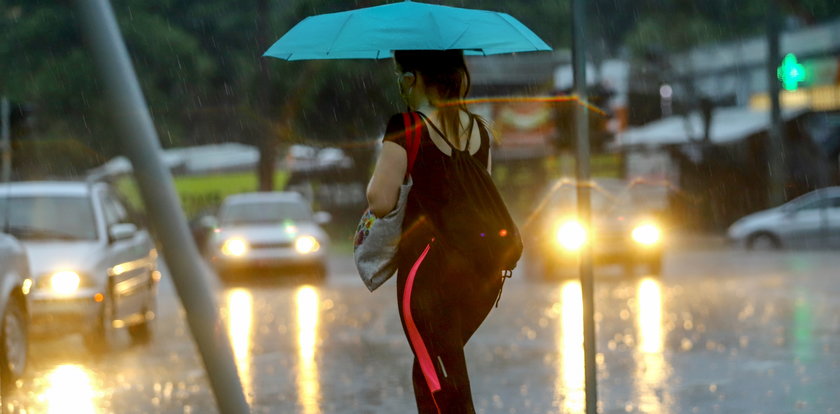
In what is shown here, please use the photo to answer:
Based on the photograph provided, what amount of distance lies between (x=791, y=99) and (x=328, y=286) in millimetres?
28089

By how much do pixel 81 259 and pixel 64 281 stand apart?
25cm

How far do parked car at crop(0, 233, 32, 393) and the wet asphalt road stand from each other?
0.21 m

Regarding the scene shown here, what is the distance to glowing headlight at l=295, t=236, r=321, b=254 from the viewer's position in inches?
866

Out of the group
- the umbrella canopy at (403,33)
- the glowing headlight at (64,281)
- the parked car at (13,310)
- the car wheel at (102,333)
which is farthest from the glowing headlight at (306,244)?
the umbrella canopy at (403,33)

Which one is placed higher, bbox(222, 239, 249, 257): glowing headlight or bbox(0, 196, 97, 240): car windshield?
bbox(222, 239, 249, 257): glowing headlight

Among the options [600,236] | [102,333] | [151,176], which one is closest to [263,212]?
[600,236]

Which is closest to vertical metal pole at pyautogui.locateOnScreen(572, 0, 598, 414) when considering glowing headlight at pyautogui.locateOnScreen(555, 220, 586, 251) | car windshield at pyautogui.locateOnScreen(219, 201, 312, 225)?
Result: glowing headlight at pyautogui.locateOnScreen(555, 220, 586, 251)

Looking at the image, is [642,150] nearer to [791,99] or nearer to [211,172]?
[791,99]

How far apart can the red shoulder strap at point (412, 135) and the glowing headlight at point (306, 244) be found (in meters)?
17.3

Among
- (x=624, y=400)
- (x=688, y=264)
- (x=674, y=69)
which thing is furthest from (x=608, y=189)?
(x=674, y=69)

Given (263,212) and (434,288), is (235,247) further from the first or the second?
(434,288)

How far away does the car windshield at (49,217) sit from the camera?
12.2m

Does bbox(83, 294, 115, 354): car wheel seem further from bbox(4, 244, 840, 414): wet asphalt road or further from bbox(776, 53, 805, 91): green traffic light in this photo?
bbox(776, 53, 805, 91): green traffic light

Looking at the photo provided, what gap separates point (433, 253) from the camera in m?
4.80
